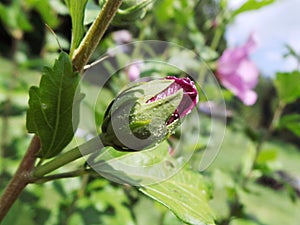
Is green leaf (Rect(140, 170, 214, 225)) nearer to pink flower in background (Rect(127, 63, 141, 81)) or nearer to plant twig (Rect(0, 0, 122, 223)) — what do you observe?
plant twig (Rect(0, 0, 122, 223))

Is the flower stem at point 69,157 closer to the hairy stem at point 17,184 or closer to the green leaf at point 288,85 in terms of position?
the hairy stem at point 17,184

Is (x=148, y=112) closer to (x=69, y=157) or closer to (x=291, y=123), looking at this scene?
(x=69, y=157)

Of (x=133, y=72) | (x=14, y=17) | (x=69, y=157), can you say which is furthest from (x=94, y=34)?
(x=14, y=17)

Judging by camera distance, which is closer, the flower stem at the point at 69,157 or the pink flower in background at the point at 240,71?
the flower stem at the point at 69,157

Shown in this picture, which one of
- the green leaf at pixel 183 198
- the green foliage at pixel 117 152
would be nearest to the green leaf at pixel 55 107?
the green foliage at pixel 117 152

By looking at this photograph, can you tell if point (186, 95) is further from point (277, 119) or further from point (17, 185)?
point (277, 119)

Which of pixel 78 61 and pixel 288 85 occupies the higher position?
pixel 78 61

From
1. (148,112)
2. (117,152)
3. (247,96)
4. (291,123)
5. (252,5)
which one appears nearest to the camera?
(148,112)
